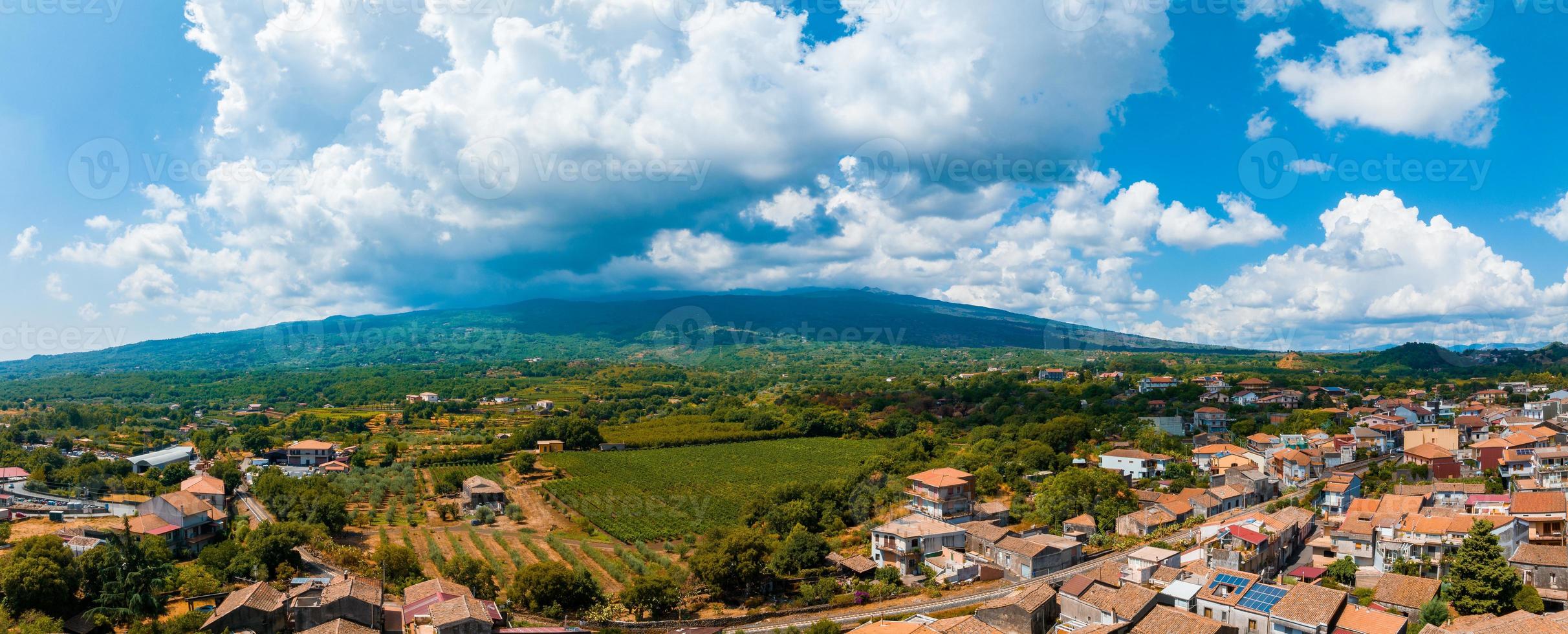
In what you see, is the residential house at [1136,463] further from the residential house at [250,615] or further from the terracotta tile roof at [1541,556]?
the residential house at [250,615]

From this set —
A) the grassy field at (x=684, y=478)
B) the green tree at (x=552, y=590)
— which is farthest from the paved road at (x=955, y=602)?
the grassy field at (x=684, y=478)

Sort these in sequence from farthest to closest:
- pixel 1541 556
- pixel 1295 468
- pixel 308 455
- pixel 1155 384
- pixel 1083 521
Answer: pixel 1155 384 < pixel 308 455 < pixel 1295 468 < pixel 1083 521 < pixel 1541 556

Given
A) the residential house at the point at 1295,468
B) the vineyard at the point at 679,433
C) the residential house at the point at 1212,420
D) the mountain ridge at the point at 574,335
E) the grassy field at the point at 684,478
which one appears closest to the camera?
the grassy field at the point at 684,478

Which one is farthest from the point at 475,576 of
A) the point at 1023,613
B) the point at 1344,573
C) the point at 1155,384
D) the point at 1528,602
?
the point at 1155,384

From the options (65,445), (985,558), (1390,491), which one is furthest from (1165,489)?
(65,445)

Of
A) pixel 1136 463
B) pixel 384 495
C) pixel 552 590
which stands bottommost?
pixel 384 495

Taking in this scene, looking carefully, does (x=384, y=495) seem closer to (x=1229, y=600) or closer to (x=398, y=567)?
(x=398, y=567)
